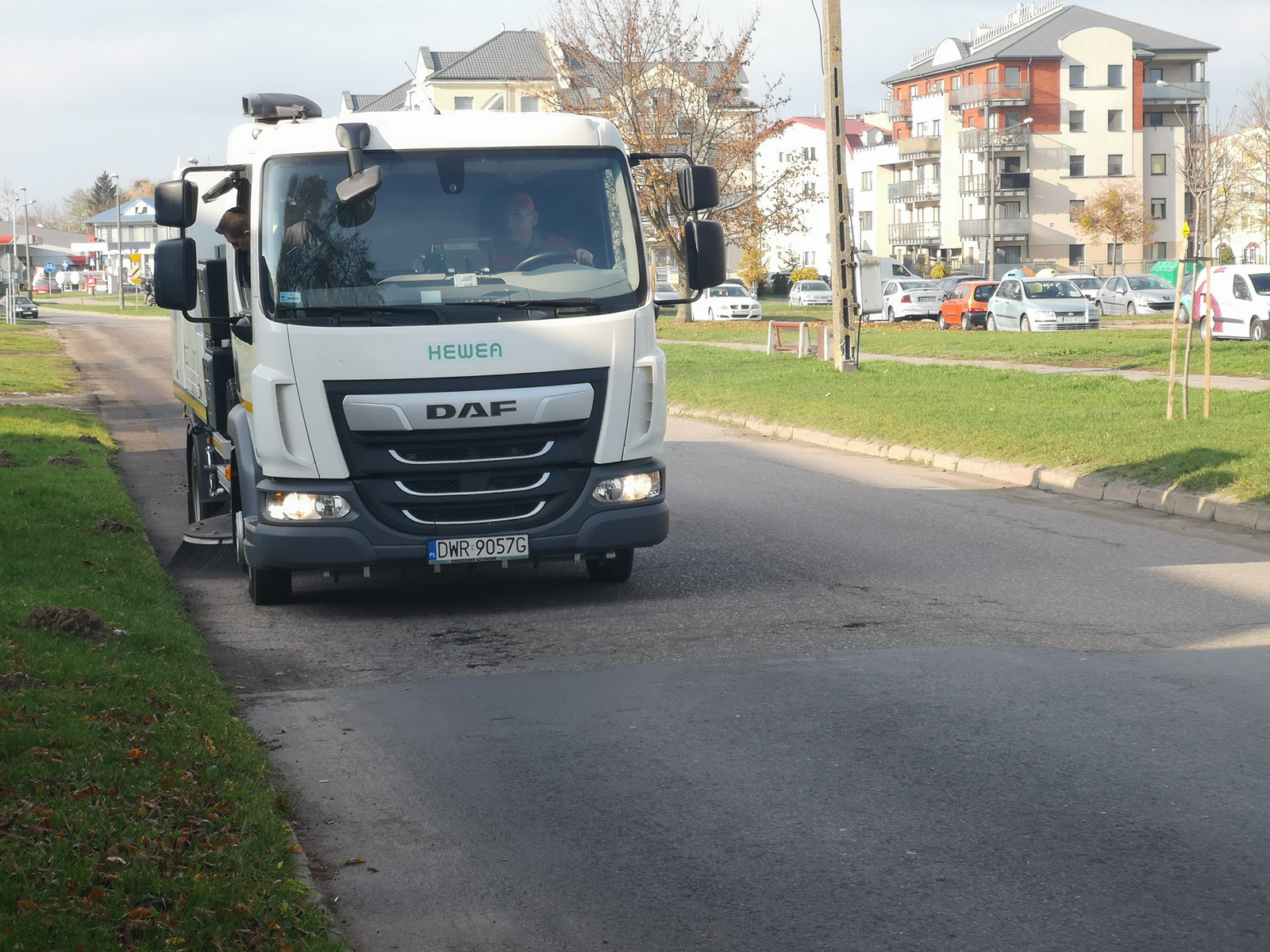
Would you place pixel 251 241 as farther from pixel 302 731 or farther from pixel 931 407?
pixel 931 407

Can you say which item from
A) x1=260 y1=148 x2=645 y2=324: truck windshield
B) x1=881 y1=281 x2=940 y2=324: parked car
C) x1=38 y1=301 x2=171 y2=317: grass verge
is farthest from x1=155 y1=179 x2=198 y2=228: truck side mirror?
x1=38 y1=301 x2=171 y2=317: grass verge

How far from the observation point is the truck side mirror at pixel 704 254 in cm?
859

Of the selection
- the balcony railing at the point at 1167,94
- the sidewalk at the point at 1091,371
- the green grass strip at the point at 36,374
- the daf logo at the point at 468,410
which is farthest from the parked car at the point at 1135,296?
the balcony railing at the point at 1167,94

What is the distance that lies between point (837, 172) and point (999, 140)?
6808 cm

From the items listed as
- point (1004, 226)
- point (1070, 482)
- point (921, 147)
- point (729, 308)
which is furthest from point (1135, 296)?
point (921, 147)

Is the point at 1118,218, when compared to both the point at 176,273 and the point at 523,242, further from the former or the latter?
the point at 176,273

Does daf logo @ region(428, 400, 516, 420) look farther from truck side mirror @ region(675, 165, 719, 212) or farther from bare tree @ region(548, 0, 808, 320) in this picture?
bare tree @ region(548, 0, 808, 320)

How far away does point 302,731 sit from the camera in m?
6.23

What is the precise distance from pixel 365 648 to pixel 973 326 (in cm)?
4014

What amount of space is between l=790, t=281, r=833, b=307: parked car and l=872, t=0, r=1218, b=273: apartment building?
→ 19636mm

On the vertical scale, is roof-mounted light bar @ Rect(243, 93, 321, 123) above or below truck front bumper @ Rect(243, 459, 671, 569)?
above

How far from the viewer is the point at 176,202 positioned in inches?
328

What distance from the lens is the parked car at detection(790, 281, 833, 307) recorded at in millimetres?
70500

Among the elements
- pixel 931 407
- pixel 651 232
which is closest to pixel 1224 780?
pixel 931 407
